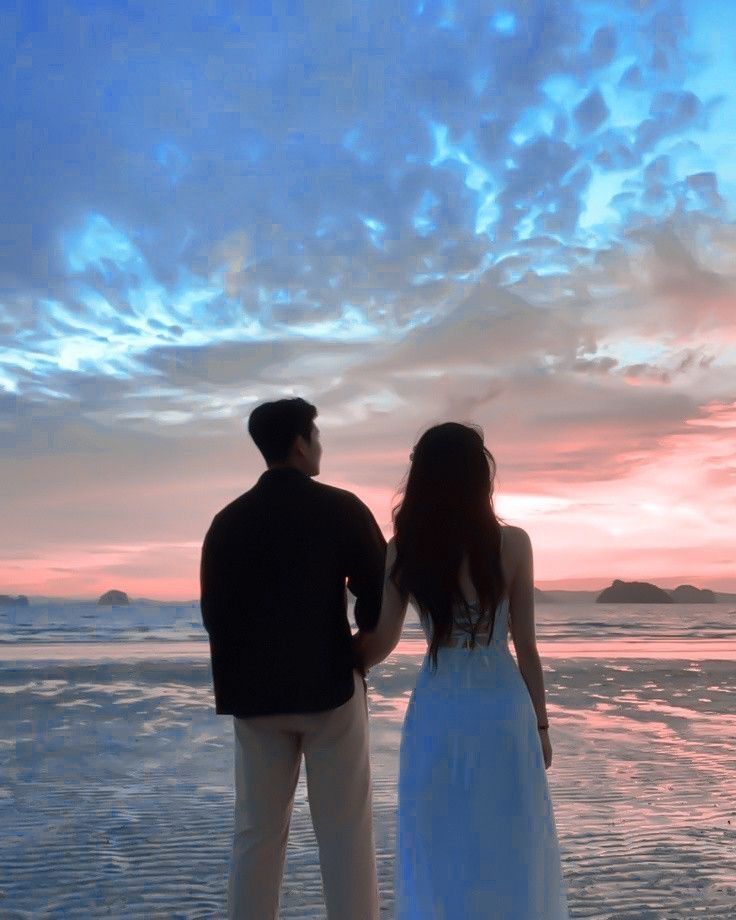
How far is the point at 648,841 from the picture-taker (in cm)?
579

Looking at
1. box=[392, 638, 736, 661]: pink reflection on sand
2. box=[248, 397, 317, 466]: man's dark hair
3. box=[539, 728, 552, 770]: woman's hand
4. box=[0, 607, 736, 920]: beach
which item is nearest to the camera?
box=[539, 728, 552, 770]: woman's hand

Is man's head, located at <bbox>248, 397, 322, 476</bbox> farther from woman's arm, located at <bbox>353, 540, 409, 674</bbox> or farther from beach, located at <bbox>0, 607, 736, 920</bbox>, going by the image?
beach, located at <bbox>0, 607, 736, 920</bbox>

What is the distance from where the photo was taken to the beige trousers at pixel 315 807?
3502 mm

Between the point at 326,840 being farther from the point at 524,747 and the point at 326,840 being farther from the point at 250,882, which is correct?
the point at 524,747

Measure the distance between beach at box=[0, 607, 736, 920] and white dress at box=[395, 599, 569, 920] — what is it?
1.46m

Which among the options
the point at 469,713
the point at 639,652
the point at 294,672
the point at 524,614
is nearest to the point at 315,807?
the point at 294,672

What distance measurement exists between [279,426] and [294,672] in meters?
0.92

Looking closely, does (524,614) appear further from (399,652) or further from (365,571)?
(399,652)

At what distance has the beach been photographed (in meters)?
4.86

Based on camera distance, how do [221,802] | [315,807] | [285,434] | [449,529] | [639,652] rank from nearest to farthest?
[449,529], [315,807], [285,434], [221,802], [639,652]

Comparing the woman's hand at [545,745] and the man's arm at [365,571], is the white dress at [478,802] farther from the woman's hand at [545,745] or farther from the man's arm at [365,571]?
the man's arm at [365,571]

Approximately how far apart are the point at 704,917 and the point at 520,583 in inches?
88.4

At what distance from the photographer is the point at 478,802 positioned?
3.33 meters

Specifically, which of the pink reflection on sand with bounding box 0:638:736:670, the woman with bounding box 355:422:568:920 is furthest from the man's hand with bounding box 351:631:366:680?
the pink reflection on sand with bounding box 0:638:736:670
